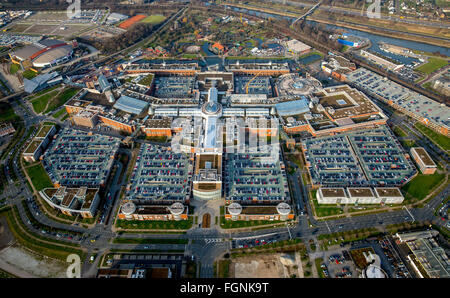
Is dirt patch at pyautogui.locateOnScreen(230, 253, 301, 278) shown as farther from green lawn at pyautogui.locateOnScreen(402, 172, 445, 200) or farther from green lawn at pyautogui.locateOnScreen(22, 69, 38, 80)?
green lawn at pyautogui.locateOnScreen(22, 69, 38, 80)

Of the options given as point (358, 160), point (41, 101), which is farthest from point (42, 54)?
point (358, 160)

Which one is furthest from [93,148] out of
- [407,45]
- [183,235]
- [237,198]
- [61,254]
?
[407,45]

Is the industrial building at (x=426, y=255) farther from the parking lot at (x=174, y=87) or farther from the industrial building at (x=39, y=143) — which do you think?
the industrial building at (x=39, y=143)

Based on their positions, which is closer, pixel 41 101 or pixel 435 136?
pixel 435 136

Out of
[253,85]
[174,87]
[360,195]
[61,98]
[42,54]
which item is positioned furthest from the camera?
[42,54]

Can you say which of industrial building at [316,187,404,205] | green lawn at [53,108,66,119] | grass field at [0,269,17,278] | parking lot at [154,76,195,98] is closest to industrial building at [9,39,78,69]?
green lawn at [53,108,66,119]

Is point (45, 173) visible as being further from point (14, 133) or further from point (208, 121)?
point (208, 121)

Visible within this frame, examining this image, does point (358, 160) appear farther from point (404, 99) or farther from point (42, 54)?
point (42, 54)
